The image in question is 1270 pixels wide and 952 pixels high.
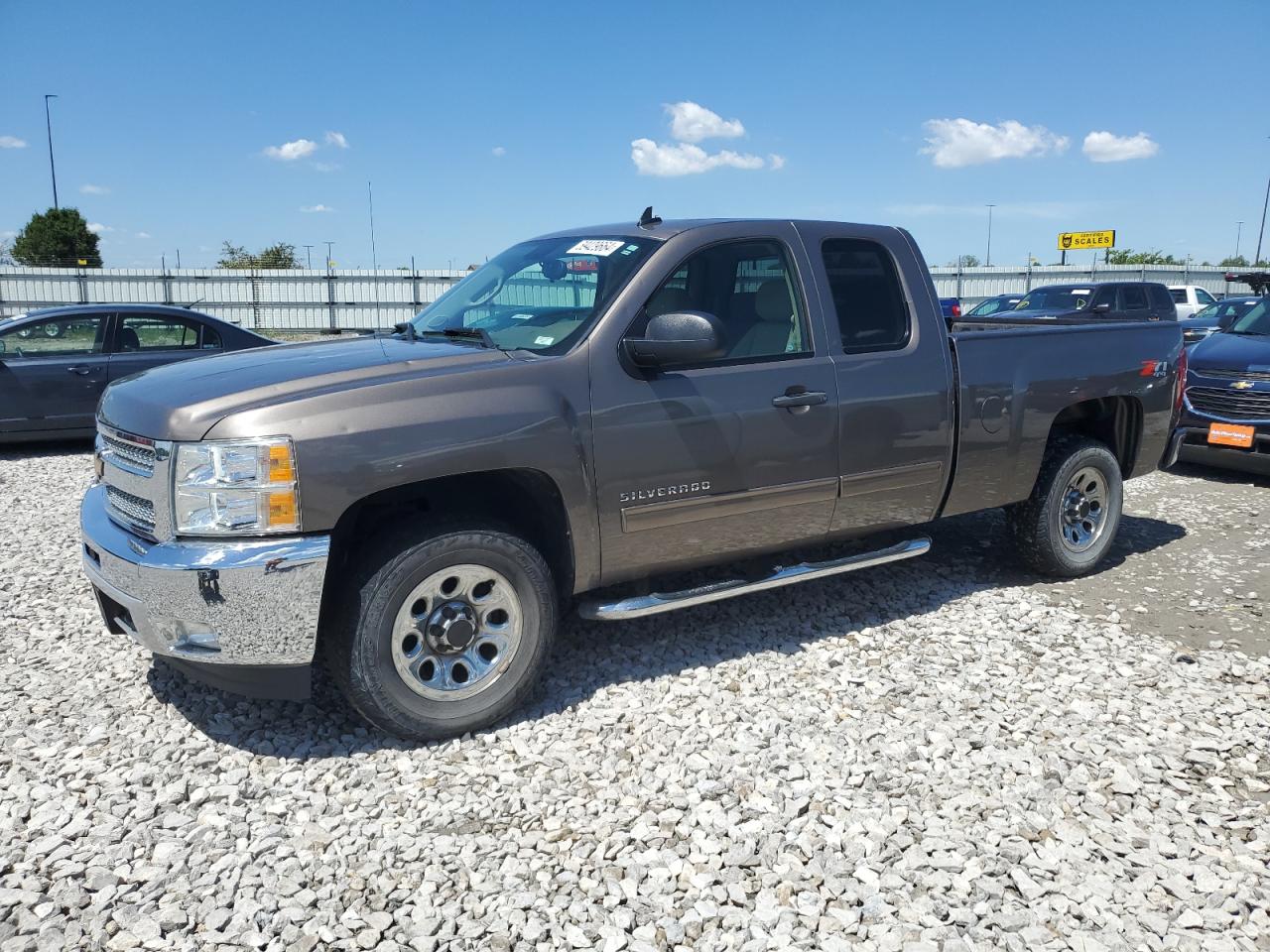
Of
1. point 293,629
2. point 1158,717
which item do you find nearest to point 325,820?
point 293,629

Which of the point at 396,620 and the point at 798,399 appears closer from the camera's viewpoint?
Answer: the point at 396,620

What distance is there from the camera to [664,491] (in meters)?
3.92

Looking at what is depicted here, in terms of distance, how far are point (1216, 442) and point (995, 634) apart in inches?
200

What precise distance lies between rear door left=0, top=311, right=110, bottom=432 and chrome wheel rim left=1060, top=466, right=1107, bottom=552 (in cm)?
887

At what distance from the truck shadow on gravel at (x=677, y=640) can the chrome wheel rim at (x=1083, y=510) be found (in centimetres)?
34

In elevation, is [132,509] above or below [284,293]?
below

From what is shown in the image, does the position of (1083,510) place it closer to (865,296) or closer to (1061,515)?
(1061,515)

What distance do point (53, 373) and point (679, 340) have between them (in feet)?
27.5

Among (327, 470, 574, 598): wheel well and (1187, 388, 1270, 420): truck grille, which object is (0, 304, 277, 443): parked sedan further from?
(1187, 388, 1270, 420): truck grille

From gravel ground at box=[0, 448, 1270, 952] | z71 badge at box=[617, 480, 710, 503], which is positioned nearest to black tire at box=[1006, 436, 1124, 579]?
gravel ground at box=[0, 448, 1270, 952]

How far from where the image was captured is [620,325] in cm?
387

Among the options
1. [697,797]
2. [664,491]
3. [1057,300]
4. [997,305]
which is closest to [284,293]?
[997,305]

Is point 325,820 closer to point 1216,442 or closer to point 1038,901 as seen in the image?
point 1038,901

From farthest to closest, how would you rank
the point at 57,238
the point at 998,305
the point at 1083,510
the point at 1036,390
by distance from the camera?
the point at 57,238 → the point at 998,305 → the point at 1083,510 → the point at 1036,390
